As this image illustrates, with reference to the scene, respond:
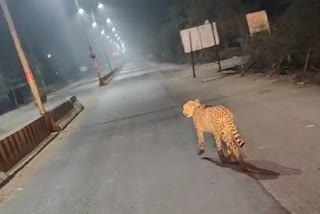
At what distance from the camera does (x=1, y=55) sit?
58.9 meters

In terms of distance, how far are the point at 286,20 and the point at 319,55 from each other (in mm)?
3700

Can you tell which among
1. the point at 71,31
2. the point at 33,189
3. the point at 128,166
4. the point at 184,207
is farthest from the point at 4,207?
the point at 71,31

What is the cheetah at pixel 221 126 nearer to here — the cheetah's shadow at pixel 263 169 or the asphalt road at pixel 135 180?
the cheetah's shadow at pixel 263 169

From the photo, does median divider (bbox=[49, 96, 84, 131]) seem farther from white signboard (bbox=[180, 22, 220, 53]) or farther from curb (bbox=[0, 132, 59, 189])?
white signboard (bbox=[180, 22, 220, 53])

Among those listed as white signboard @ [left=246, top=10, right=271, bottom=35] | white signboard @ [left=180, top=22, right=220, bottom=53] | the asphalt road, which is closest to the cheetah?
the asphalt road

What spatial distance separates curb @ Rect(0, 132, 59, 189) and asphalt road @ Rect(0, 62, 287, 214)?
0.18 metres

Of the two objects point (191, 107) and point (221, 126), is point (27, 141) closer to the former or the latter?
point (191, 107)

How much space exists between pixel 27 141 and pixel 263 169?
838cm

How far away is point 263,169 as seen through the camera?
284 inches

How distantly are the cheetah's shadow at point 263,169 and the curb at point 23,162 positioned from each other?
15.3 feet

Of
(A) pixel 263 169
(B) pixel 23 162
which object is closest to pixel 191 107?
(A) pixel 263 169

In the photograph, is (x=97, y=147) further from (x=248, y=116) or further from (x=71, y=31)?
(x=71, y=31)

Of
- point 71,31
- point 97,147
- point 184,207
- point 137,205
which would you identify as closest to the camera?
point 184,207

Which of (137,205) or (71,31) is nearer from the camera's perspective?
(137,205)
